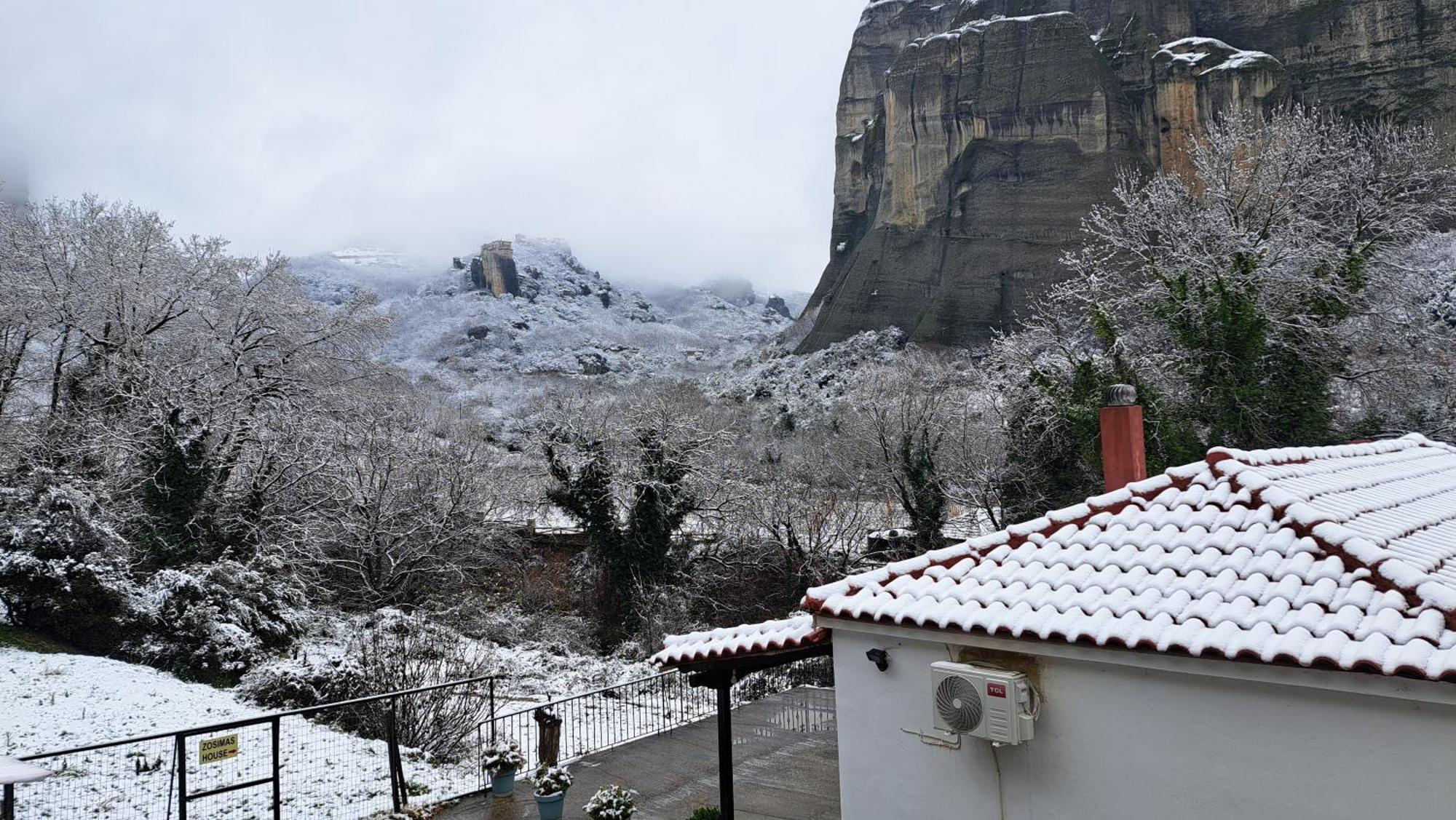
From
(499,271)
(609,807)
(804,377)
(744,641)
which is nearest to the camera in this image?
(744,641)

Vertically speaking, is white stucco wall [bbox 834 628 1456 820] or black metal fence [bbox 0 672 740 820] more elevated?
white stucco wall [bbox 834 628 1456 820]

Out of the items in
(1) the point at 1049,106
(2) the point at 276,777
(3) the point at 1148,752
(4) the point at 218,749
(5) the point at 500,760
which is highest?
(1) the point at 1049,106

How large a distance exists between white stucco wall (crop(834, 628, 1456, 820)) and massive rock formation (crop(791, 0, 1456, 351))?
218ft

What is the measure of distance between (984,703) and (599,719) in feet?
37.1

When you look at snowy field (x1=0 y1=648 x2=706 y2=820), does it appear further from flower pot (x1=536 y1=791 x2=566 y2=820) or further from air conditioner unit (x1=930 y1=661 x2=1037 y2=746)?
air conditioner unit (x1=930 y1=661 x2=1037 y2=746)

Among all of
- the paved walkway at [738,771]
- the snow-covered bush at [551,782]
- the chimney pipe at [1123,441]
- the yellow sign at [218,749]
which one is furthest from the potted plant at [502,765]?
the chimney pipe at [1123,441]

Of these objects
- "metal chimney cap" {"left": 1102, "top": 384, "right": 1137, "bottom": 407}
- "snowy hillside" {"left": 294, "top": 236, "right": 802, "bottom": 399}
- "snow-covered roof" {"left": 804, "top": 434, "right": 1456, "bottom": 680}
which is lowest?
"snow-covered roof" {"left": 804, "top": 434, "right": 1456, "bottom": 680}

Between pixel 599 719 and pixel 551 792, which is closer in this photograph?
pixel 551 792

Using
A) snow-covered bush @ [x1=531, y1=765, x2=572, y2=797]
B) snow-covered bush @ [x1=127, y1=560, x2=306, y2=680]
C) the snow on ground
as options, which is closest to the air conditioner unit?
snow-covered bush @ [x1=531, y1=765, x2=572, y2=797]

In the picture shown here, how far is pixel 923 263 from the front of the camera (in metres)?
82.2

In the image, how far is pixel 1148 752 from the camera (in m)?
5.14

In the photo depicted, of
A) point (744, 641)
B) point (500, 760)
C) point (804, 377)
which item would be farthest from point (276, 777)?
point (804, 377)

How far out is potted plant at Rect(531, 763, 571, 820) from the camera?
9867mm

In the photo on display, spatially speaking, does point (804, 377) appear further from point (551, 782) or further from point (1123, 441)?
point (1123, 441)
